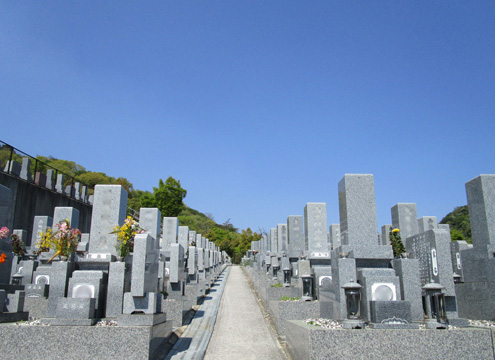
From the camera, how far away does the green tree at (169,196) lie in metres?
40.2

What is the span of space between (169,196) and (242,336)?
105 ft

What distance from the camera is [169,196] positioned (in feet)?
132

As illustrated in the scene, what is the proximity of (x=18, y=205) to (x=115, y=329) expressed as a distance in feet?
59.8

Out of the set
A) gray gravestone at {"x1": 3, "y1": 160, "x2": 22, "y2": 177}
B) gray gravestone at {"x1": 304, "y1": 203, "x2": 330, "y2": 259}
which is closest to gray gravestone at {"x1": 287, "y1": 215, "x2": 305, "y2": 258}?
gray gravestone at {"x1": 304, "y1": 203, "x2": 330, "y2": 259}

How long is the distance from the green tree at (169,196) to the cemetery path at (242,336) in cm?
2667

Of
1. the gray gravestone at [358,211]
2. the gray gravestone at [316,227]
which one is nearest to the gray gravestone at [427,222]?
the gray gravestone at [316,227]

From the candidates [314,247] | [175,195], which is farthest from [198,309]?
[175,195]

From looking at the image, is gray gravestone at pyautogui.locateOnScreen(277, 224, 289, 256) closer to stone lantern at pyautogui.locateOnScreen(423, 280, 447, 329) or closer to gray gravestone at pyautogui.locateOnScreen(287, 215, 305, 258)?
gray gravestone at pyautogui.locateOnScreen(287, 215, 305, 258)

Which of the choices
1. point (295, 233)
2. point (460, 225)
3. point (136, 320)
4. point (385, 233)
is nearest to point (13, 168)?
point (295, 233)

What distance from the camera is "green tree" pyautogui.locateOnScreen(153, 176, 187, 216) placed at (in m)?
40.2

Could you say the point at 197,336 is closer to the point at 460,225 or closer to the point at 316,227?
the point at 316,227

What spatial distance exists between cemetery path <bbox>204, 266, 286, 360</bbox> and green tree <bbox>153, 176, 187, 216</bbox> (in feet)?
87.5

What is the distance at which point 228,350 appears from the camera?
8125mm

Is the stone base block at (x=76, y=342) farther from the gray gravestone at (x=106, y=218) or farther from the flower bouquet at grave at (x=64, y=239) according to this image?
the gray gravestone at (x=106, y=218)
